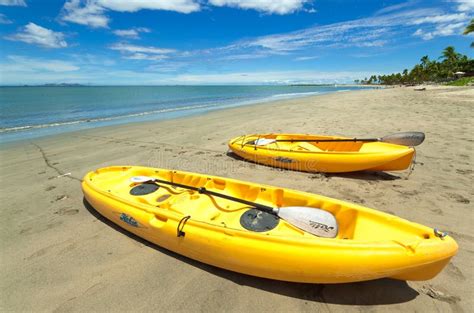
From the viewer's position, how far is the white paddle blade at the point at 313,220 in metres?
2.73

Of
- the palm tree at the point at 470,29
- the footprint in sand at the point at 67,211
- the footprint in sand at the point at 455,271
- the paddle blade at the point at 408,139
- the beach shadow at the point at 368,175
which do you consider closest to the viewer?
the footprint in sand at the point at 455,271

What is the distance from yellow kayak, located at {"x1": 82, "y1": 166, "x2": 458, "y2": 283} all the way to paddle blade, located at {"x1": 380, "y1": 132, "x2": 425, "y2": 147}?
320 centimetres

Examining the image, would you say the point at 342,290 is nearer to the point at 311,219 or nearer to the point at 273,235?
the point at 311,219

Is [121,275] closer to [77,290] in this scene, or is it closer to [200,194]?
[77,290]

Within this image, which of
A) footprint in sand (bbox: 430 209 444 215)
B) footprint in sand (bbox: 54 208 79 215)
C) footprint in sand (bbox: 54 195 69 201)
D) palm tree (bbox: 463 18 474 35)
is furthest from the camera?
palm tree (bbox: 463 18 474 35)

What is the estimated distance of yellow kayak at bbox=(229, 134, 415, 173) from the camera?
5009 mm

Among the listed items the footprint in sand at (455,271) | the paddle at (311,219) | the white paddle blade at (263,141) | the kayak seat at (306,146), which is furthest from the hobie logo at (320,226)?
the white paddle blade at (263,141)

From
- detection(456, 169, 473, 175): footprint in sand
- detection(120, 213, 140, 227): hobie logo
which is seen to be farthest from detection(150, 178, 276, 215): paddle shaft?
detection(456, 169, 473, 175): footprint in sand

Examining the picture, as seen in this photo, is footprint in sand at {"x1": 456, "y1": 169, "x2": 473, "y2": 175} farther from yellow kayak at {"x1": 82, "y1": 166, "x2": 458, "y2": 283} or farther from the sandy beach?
yellow kayak at {"x1": 82, "y1": 166, "x2": 458, "y2": 283}

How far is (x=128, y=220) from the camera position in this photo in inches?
131

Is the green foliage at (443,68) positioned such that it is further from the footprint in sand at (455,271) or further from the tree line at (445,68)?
the footprint in sand at (455,271)

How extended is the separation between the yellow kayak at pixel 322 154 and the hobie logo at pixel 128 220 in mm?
3851

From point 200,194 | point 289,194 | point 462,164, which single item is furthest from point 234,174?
point 462,164

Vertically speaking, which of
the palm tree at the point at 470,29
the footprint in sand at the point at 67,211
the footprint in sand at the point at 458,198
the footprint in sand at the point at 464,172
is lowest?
the footprint in sand at the point at 67,211
